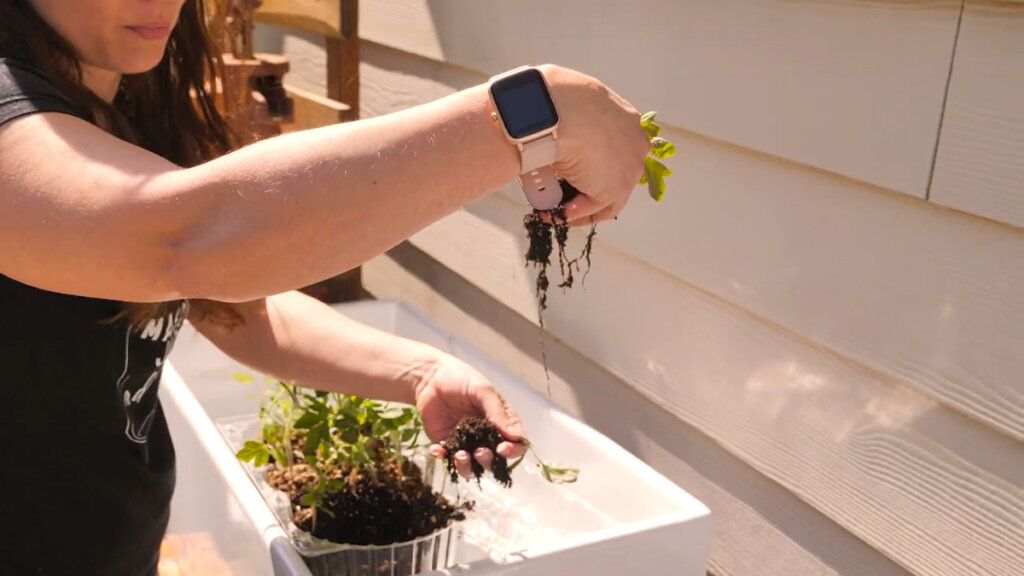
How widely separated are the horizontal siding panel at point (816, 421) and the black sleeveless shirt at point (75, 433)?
2.94ft

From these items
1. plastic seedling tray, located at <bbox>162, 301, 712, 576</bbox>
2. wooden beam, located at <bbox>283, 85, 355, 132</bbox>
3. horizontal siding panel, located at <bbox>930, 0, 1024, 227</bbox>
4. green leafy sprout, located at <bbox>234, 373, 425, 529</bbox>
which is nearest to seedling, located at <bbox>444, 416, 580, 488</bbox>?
plastic seedling tray, located at <bbox>162, 301, 712, 576</bbox>

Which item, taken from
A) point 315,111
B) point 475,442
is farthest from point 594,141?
point 315,111

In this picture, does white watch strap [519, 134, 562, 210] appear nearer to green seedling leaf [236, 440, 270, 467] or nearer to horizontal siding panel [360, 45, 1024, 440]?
horizontal siding panel [360, 45, 1024, 440]

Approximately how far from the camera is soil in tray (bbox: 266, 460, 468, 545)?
163cm

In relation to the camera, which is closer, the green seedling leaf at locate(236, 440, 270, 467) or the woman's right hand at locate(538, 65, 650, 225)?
the woman's right hand at locate(538, 65, 650, 225)

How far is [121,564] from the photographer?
4.17 ft

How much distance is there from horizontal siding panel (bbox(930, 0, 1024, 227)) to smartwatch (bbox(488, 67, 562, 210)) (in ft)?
1.86

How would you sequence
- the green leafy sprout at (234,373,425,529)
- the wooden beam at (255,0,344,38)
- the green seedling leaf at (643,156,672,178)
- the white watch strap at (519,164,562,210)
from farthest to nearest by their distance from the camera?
1. the wooden beam at (255,0,344,38)
2. the green leafy sprout at (234,373,425,529)
3. the green seedling leaf at (643,156,672,178)
4. the white watch strap at (519,164,562,210)

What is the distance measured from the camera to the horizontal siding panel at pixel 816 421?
1329mm

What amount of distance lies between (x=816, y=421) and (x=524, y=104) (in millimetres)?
835

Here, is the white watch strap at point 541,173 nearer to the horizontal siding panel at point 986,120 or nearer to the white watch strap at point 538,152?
the white watch strap at point 538,152

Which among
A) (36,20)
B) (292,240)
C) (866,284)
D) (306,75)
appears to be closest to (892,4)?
(866,284)

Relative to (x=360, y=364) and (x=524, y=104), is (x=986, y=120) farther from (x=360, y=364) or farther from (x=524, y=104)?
(x=360, y=364)

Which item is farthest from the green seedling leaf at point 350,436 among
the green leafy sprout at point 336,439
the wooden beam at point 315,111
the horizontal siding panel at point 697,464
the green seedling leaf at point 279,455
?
the wooden beam at point 315,111
